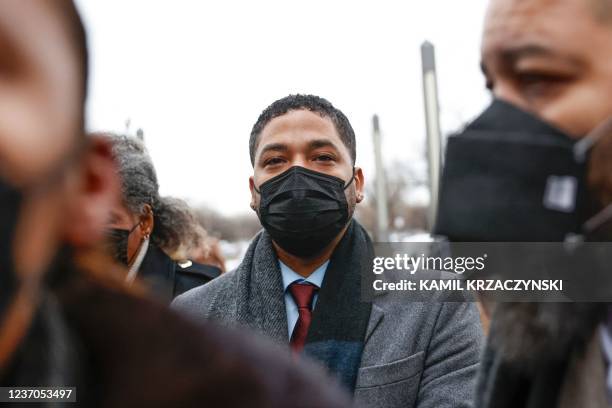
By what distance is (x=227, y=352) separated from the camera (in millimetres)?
1030

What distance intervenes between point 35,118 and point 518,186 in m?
1.12

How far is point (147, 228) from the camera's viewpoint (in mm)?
3621

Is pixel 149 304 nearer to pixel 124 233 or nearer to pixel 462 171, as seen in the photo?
pixel 462 171

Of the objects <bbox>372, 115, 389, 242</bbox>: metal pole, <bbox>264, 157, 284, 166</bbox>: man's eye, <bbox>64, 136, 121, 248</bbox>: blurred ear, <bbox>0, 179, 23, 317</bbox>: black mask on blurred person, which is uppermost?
<bbox>372, 115, 389, 242</bbox>: metal pole

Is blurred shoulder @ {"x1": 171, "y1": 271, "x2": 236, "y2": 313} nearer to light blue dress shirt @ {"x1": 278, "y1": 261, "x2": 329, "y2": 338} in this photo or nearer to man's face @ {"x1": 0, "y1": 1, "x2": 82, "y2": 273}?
light blue dress shirt @ {"x1": 278, "y1": 261, "x2": 329, "y2": 338}

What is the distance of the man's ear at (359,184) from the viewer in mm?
3119

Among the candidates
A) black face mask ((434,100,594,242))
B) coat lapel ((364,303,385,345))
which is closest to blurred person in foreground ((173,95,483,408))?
coat lapel ((364,303,385,345))

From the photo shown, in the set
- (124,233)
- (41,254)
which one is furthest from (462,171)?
(124,233)

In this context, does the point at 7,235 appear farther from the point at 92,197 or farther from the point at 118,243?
the point at 118,243

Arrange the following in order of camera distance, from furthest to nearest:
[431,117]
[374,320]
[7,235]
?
A: 1. [431,117]
2. [374,320]
3. [7,235]

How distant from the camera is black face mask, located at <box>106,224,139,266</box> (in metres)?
3.29

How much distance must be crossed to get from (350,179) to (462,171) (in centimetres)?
132

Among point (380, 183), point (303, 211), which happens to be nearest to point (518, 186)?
point (303, 211)

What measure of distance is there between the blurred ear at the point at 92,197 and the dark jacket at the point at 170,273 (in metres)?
2.17
